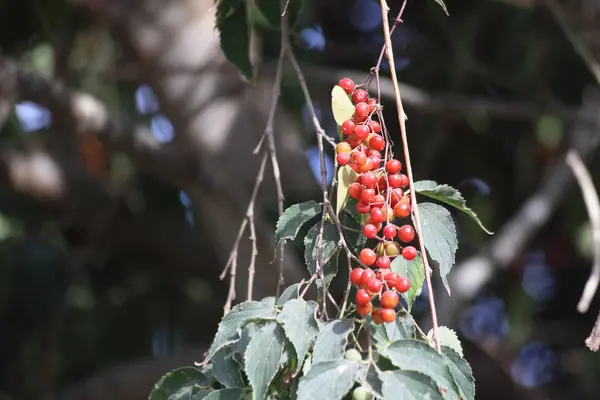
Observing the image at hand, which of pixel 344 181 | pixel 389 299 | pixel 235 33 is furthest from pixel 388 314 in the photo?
pixel 235 33

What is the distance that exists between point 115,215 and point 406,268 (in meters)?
1.82

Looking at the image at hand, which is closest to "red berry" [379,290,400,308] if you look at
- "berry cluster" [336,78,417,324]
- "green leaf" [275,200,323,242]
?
"berry cluster" [336,78,417,324]

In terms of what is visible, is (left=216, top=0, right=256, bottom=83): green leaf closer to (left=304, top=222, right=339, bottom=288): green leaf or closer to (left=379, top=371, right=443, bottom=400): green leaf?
(left=304, top=222, right=339, bottom=288): green leaf

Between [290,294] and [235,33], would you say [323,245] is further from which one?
[235,33]

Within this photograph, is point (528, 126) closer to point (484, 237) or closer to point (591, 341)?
point (484, 237)

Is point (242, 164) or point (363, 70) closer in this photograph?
point (242, 164)

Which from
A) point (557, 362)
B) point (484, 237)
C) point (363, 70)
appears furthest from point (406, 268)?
point (557, 362)

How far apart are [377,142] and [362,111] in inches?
1.0

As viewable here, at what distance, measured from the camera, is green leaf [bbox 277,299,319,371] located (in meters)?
0.54

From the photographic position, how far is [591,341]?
2.10ft

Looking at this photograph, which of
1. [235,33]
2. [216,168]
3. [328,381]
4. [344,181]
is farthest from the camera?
[216,168]

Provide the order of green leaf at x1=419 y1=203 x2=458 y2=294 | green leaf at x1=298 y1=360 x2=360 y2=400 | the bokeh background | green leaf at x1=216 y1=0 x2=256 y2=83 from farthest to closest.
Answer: the bokeh background, green leaf at x1=216 y1=0 x2=256 y2=83, green leaf at x1=419 y1=203 x2=458 y2=294, green leaf at x1=298 y1=360 x2=360 y2=400

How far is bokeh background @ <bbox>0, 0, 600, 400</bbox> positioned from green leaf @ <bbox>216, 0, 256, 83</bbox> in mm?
574

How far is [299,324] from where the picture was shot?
21.7 inches
